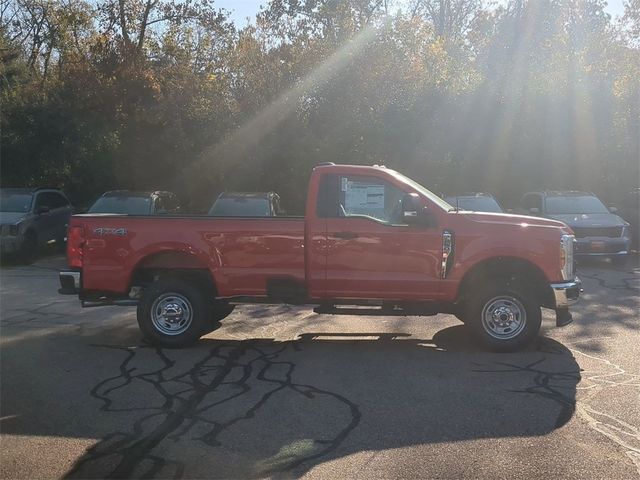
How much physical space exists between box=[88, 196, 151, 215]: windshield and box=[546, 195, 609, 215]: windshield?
31.2ft

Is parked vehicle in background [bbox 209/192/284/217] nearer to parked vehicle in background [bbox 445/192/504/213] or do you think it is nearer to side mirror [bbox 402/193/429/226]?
parked vehicle in background [bbox 445/192/504/213]

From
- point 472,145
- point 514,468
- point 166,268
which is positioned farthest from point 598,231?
point 514,468

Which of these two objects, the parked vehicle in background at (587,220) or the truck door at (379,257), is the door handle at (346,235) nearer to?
the truck door at (379,257)

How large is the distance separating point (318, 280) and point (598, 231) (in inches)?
382

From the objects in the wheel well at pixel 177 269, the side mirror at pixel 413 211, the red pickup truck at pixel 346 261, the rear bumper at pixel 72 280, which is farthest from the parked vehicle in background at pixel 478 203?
the rear bumper at pixel 72 280

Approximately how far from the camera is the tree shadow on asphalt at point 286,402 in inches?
192

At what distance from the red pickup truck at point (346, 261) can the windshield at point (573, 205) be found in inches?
356

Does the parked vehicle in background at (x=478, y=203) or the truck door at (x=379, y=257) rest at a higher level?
the parked vehicle in background at (x=478, y=203)

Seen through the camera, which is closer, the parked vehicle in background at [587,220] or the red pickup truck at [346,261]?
the red pickup truck at [346,261]

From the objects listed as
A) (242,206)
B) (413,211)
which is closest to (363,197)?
(413,211)

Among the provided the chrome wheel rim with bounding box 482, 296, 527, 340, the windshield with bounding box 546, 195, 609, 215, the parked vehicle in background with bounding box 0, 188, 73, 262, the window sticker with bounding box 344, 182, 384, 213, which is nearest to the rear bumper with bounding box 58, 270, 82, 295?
the window sticker with bounding box 344, 182, 384, 213

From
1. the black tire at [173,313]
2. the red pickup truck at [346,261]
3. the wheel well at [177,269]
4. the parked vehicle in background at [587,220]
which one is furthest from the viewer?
the parked vehicle in background at [587,220]

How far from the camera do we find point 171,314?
809 centimetres

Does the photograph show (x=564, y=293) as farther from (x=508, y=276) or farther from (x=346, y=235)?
(x=346, y=235)
